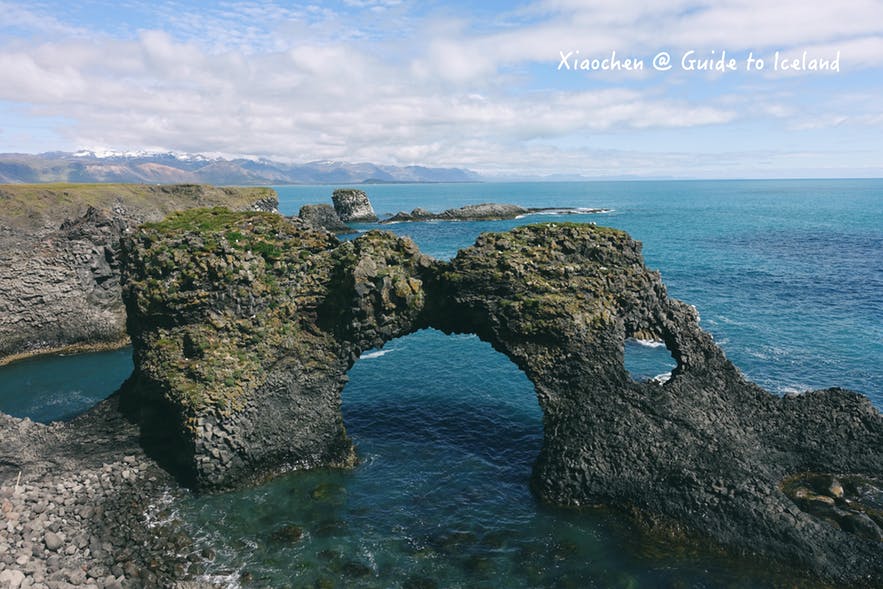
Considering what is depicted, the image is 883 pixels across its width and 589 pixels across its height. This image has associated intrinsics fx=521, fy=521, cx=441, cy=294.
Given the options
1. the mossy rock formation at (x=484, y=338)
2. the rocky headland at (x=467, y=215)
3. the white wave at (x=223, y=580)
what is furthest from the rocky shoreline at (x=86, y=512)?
the rocky headland at (x=467, y=215)

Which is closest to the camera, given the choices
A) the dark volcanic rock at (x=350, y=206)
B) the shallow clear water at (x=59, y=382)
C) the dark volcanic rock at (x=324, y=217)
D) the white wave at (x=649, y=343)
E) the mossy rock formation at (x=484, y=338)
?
the mossy rock formation at (x=484, y=338)

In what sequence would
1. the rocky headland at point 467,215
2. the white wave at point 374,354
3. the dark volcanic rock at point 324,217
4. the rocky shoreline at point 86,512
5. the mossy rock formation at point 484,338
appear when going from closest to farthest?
the rocky shoreline at point 86,512 < the mossy rock formation at point 484,338 < the white wave at point 374,354 < the dark volcanic rock at point 324,217 < the rocky headland at point 467,215

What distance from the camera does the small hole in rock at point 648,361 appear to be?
162 feet

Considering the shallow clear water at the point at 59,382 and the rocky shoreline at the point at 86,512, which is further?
the shallow clear water at the point at 59,382

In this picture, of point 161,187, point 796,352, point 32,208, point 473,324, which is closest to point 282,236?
point 473,324

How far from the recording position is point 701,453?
3077 cm

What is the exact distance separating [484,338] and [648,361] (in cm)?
2512

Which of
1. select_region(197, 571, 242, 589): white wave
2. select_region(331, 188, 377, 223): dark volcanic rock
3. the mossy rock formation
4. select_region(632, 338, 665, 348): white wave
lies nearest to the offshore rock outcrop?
the mossy rock formation

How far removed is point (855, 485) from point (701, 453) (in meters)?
9.83

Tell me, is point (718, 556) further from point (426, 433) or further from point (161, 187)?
point (161, 187)

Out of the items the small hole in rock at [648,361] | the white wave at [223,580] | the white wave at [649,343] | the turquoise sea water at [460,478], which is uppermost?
the white wave at [649,343]

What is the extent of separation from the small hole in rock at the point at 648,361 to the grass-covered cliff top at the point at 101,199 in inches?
2749

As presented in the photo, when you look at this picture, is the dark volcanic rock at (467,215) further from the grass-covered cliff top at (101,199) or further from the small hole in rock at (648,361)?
the small hole in rock at (648,361)

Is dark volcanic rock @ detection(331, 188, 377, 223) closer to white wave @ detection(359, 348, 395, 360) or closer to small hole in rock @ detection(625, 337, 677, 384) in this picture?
white wave @ detection(359, 348, 395, 360)
